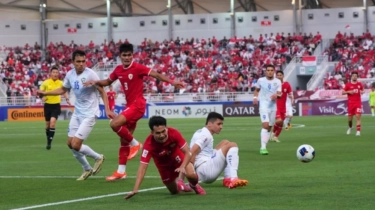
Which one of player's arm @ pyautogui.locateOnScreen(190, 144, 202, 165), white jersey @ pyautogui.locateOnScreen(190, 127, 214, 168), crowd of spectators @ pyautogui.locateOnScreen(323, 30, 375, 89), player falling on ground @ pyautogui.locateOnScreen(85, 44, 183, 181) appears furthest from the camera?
crowd of spectators @ pyautogui.locateOnScreen(323, 30, 375, 89)

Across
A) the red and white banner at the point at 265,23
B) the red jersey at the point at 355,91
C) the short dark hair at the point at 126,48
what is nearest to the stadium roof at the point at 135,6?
the red and white banner at the point at 265,23

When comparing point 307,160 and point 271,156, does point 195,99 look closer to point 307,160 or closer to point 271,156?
point 271,156

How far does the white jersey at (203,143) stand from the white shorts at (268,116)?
30.5 ft

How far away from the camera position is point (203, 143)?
40.2 feet

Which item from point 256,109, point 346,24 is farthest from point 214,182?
point 346,24

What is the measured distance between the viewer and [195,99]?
58.4m

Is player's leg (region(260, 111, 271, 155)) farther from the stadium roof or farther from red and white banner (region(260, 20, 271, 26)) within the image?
the stadium roof

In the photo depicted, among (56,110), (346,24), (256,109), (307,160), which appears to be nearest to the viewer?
(307,160)

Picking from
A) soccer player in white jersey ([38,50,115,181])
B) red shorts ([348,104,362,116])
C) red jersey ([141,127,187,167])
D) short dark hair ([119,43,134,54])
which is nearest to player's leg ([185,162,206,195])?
red jersey ([141,127,187,167])

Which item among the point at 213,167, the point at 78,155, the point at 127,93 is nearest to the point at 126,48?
the point at 127,93

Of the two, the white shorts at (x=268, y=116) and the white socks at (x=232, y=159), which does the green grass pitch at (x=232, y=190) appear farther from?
the white shorts at (x=268, y=116)

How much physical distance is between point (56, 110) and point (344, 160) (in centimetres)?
1044

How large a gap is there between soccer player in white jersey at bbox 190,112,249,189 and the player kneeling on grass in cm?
45

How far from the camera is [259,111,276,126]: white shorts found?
72.4 feet
